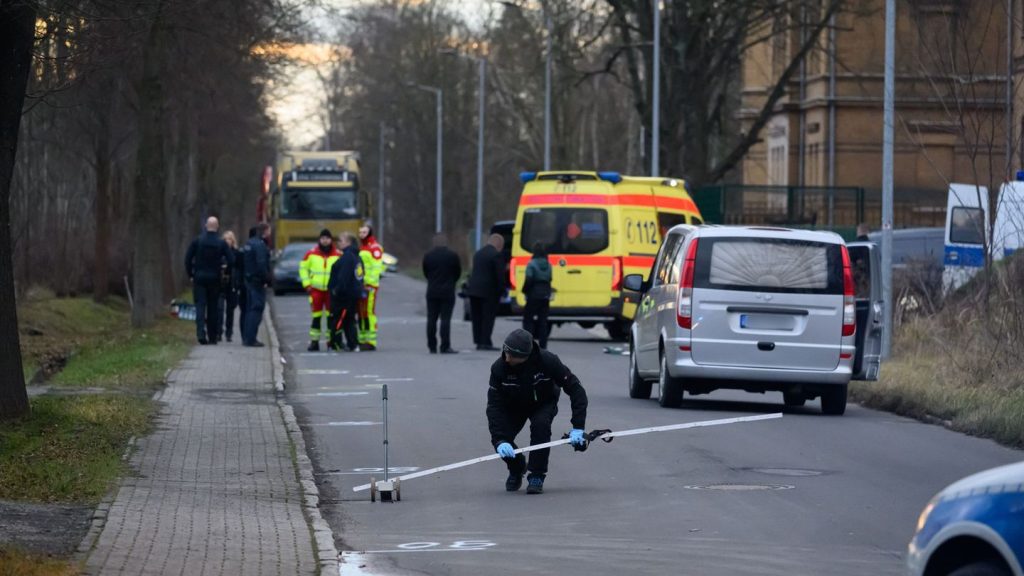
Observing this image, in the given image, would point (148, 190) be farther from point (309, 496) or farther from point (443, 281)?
point (309, 496)

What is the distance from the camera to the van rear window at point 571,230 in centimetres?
2828

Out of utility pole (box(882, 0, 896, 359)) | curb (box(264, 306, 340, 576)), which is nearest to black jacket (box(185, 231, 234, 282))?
curb (box(264, 306, 340, 576))

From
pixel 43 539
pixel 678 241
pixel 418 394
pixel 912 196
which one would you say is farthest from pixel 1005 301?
pixel 912 196

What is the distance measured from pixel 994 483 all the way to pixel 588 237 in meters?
22.9

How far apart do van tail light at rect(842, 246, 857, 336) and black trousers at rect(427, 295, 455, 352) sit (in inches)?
389

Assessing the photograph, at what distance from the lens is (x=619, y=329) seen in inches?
1179

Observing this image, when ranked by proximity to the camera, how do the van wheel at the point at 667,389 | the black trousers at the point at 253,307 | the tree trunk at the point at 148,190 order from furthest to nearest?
the tree trunk at the point at 148,190 < the black trousers at the point at 253,307 < the van wheel at the point at 667,389

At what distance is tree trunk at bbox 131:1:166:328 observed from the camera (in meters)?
29.6

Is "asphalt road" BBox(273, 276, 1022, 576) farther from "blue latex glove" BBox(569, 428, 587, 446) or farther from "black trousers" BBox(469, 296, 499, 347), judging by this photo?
"black trousers" BBox(469, 296, 499, 347)

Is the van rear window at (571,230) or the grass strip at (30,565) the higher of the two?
the van rear window at (571,230)

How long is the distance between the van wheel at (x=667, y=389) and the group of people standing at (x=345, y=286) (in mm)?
9028

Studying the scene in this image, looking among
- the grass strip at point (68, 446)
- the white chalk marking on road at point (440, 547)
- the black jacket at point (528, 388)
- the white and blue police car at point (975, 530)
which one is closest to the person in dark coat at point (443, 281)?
the grass strip at point (68, 446)

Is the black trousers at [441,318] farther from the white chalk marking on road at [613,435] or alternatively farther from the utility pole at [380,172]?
the utility pole at [380,172]

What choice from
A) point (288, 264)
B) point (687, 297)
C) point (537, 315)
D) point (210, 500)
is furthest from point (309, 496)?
point (288, 264)
